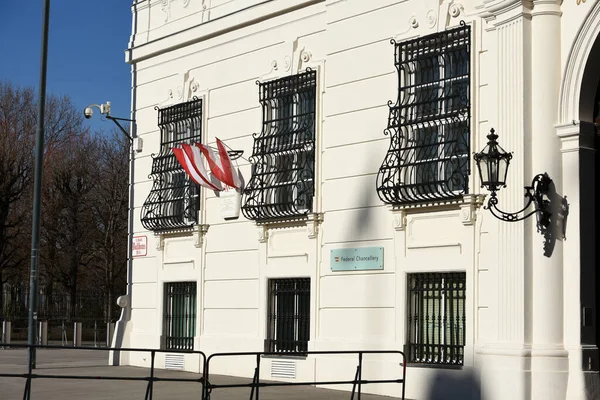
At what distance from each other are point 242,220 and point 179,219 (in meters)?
2.11

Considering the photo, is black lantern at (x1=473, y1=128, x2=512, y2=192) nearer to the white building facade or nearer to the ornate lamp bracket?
the ornate lamp bracket

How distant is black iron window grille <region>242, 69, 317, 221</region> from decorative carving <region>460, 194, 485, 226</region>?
153 inches

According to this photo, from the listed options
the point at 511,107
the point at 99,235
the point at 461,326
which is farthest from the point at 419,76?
the point at 99,235

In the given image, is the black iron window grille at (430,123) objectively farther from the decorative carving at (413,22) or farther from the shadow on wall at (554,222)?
the shadow on wall at (554,222)

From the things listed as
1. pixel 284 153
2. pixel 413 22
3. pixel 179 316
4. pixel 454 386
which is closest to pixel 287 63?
pixel 284 153

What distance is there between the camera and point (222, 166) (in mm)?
20609

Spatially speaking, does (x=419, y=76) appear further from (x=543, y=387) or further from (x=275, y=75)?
(x=543, y=387)

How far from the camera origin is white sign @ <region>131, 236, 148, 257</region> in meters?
23.3

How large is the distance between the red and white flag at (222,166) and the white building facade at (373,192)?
1.25ft

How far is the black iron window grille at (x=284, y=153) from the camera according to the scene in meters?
19.0

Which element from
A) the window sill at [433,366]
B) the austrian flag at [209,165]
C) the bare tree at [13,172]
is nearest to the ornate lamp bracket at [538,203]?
the window sill at [433,366]

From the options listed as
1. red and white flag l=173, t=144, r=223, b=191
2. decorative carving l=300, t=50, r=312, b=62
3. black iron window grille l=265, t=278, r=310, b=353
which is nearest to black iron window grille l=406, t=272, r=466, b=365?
black iron window grille l=265, t=278, r=310, b=353

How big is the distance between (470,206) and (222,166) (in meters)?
6.58

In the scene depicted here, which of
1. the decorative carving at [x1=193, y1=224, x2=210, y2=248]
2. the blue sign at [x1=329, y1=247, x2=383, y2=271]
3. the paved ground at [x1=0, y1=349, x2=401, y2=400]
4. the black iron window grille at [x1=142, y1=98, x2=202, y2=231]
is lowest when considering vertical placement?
the paved ground at [x1=0, y1=349, x2=401, y2=400]
